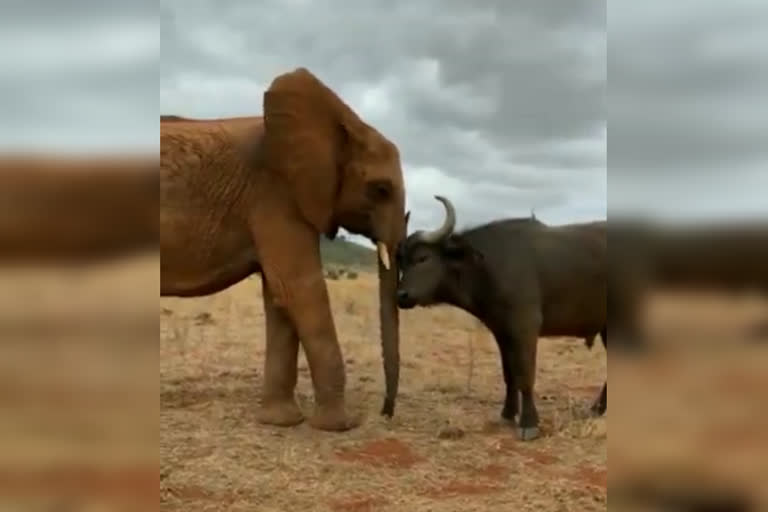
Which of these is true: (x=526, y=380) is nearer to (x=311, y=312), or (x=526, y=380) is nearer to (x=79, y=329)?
(x=311, y=312)

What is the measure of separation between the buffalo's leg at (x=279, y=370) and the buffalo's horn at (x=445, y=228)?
1475 millimetres

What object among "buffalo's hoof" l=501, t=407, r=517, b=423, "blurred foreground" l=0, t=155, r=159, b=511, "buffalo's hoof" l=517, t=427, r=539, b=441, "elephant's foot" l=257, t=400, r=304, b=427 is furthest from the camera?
"buffalo's hoof" l=501, t=407, r=517, b=423

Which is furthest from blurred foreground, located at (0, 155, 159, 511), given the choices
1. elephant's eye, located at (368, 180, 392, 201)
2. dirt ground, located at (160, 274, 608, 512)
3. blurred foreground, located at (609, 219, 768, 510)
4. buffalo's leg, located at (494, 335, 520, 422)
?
buffalo's leg, located at (494, 335, 520, 422)

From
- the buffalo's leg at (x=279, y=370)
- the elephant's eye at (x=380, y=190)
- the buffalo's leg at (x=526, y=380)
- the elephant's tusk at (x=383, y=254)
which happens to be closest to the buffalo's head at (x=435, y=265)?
the elephant's tusk at (x=383, y=254)

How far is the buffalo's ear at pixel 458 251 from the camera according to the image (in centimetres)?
809

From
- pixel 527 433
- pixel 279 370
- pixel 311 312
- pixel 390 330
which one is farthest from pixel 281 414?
pixel 527 433

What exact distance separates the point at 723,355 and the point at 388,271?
6.93 m

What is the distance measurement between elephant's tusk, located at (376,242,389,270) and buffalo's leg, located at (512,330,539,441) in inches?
52.7

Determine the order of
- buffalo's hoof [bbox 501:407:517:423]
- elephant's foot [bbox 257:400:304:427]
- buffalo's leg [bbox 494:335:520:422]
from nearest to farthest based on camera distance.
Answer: elephant's foot [bbox 257:400:304:427], buffalo's leg [bbox 494:335:520:422], buffalo's hoof [bbox 501:407:517:423]

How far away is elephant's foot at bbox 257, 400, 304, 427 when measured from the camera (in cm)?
768

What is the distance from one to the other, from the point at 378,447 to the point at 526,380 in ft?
4.71

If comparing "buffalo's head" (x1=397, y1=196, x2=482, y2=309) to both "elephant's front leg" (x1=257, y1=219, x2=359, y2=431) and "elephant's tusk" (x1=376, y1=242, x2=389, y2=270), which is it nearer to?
"elephant's tusk" (x1=376, y1=242, x2=389, y2=270)

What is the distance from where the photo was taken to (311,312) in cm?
758

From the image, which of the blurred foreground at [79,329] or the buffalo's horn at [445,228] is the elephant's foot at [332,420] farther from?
the blurred foreground at [79,329]
